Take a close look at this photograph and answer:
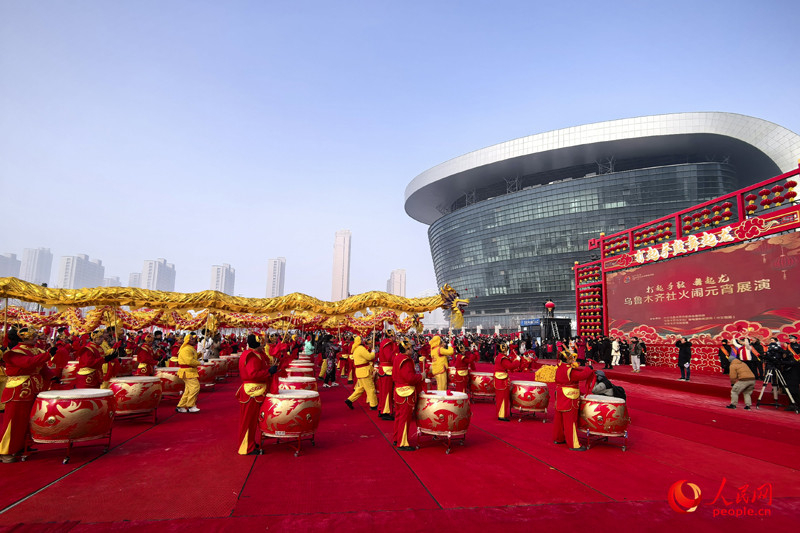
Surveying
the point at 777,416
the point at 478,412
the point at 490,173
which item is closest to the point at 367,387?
the point at 478,412

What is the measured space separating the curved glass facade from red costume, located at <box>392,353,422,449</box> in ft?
164

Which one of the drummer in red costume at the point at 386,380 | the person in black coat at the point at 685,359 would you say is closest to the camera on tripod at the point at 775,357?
the person in black coat at the point at 685,359

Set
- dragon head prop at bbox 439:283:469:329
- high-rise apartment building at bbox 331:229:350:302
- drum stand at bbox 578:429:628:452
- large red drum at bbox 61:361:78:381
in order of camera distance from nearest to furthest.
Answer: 1. drum stand at bbox 578:429:628:452
2. large red drum at bbox 61:361:78:381
3. dragon head prop at bbox 439:283:469:329
4. high-rise apartment building at bbox 331:229:350:302

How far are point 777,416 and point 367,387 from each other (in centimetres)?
731

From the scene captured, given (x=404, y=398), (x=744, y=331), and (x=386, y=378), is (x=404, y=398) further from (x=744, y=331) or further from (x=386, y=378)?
(x=744, y=331)

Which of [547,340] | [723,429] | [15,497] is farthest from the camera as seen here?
[547,340]

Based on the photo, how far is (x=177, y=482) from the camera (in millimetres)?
3998

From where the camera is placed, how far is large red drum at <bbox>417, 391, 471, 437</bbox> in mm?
5352

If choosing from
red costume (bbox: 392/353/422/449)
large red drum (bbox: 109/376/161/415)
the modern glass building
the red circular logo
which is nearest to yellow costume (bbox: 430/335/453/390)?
red costume (bbox: 392/353/422/449)

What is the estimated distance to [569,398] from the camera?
5.66m

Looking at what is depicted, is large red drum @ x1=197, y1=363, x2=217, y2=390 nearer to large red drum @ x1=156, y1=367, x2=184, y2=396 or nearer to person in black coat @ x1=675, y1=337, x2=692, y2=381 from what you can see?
large red drum @ x1=156, y1=367, x2=184, y2=396

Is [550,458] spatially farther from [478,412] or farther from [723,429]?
[723,429]

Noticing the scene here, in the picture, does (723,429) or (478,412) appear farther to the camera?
(478,412)

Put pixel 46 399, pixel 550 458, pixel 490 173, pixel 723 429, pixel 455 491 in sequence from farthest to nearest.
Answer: pixel 490 173 → pixel 723 429 → pixel 550 458 → pixel 46 399 → pixel 455 491
